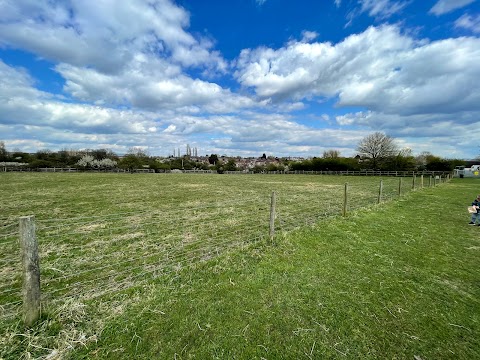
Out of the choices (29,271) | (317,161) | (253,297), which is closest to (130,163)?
(317,161)

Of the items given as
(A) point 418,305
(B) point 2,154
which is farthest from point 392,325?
(B) point 2,154

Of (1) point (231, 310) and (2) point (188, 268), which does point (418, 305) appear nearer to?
(1) point (231, 310)

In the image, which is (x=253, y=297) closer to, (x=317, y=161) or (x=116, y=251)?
(x=116, y=251)

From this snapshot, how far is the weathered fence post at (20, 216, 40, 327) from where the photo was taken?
2.67m

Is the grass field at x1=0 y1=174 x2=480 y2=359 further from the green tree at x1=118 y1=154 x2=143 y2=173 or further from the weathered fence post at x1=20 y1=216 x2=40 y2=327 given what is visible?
the green tree at x1=118 y1=154 x2=143 y2=173

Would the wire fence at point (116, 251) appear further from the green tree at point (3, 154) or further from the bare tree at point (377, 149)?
the green tree at point (3, 154)

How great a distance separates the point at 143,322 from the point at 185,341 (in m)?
0.68

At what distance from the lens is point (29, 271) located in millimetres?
2750

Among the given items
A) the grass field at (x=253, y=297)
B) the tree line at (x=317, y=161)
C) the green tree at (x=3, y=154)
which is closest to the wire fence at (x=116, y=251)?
the grass field at (x=253, y=297)

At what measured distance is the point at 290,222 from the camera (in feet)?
26.7

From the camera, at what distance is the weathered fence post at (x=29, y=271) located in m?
2.67

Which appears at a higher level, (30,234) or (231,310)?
(30,234)

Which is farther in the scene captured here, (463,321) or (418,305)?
(418,305)

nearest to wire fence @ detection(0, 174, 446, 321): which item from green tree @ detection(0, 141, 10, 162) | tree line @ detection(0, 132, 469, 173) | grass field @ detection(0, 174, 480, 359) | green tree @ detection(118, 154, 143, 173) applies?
grass field @ detection(0, 174, 480, 359)
